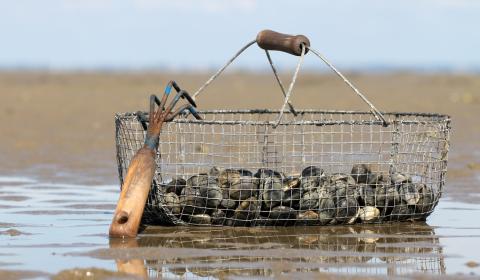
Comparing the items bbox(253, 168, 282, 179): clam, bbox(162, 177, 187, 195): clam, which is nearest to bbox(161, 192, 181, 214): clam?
bbox(162, 177, 187, 195): clam

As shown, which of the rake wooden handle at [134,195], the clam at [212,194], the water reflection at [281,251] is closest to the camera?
the water reflection at [281,251]

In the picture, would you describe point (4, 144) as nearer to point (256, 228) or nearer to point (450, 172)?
point (450, 172)

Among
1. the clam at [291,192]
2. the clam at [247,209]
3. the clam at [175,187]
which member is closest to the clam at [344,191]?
the clam at [291,192]

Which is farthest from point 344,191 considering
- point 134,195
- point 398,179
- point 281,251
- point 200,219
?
point 134,195

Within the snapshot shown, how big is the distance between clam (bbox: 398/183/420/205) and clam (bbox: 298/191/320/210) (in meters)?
0.96

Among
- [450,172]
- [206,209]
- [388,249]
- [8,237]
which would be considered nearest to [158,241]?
[206,209]

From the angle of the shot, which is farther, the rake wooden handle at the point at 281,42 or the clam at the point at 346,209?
the rake wooden handle at the point at 281,42

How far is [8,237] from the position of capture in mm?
9414

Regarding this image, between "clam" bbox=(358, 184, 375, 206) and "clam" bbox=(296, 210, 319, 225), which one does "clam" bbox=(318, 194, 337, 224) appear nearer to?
"clam" bbox=(296, 210, 319, 225)

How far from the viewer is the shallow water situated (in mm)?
7930

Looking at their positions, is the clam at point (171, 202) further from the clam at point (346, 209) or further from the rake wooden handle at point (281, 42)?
the rake wooden handle at point (281, 42)

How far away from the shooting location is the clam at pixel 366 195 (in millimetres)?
10203

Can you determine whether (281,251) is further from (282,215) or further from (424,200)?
(424,200)

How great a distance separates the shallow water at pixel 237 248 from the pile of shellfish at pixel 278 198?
132 mm
